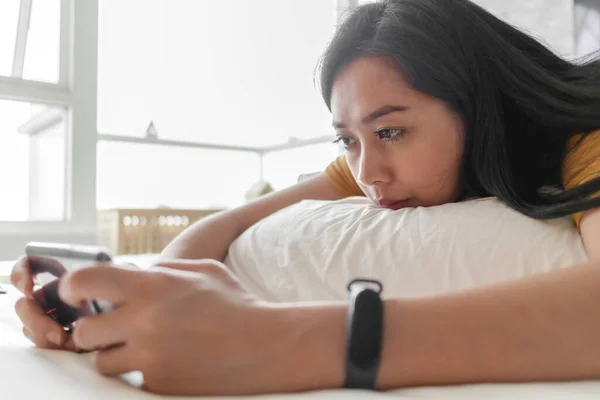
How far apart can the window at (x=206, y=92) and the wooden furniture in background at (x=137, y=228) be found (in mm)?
242

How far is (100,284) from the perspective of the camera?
0.38m

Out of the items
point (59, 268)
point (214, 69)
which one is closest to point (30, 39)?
point (214, 69)

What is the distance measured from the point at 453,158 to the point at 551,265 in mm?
260

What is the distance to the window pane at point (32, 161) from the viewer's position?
2557 mm

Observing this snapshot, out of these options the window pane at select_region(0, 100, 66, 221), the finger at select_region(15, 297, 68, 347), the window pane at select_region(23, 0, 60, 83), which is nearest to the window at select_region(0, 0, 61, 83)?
the window pane at select_region(23, 0, 60, 83)

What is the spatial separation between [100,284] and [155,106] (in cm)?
298

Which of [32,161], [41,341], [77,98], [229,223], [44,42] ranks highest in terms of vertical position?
[44,42]

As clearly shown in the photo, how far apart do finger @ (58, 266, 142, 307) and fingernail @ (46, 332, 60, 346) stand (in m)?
0.17

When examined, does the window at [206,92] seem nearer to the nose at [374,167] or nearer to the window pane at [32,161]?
the window pane at [32,161]

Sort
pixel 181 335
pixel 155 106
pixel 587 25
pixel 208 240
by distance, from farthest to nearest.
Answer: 1. pixel 155 106
2. pixel 587 25
3. pixel 208 240
4. pixel 181 335

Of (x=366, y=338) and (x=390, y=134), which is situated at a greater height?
(x=390, y=134)

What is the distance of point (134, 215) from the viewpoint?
267 centimetres

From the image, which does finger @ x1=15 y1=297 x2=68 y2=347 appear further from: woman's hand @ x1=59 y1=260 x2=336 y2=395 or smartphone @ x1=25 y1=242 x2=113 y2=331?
woman's hand @ x1=59 y1=260 x2=336 y2=395

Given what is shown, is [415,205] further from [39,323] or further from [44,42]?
[44,42]
